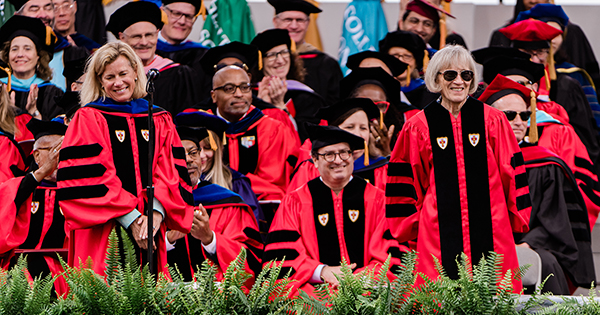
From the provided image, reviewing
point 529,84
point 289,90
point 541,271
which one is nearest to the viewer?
point 541,271

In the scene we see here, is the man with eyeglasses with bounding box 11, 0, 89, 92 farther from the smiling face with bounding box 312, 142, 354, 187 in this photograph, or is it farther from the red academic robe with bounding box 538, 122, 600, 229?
the red academic robe with bounding box 538, 122, 600, 229

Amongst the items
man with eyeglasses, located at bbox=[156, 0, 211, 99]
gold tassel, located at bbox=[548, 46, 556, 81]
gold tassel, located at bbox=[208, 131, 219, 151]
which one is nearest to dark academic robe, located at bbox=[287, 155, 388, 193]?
gold tassel, located at bbox=[208, 131, 219, 151]

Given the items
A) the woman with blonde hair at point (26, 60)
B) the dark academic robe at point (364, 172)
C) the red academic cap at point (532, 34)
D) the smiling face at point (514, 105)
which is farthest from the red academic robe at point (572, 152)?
the woman with blonde hair at point (26, 60)

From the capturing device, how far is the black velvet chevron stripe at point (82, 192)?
13.0 feet

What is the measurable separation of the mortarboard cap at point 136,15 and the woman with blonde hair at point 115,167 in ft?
9.53

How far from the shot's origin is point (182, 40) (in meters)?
7.87

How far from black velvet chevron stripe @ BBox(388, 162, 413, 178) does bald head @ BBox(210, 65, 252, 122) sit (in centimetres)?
249

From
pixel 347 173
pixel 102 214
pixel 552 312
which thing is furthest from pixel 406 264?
pixel 347 173

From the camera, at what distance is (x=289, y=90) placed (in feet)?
24.2

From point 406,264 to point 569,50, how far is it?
657cm

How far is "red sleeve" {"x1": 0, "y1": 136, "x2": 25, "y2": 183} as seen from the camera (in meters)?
5.74

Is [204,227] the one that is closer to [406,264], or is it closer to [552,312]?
[406,264]

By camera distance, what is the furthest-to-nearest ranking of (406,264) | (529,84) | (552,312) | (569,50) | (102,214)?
1. (569,50)
2. (529,84)
3. (102,214)
4. (406,264)
5. (552,312)

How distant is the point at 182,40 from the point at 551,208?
4.19m
